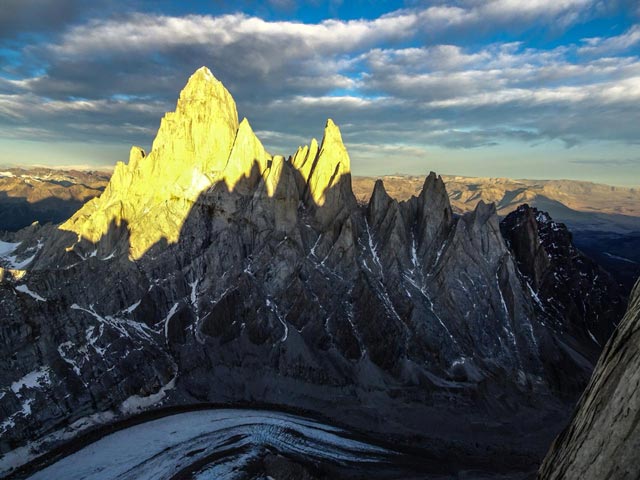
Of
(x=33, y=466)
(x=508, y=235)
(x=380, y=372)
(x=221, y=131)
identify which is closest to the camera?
(x=33, y=466)

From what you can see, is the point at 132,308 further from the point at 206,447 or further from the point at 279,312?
the point at 206,447

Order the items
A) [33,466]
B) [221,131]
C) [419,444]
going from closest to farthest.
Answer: [33,466]
[419,444]
[221,131]

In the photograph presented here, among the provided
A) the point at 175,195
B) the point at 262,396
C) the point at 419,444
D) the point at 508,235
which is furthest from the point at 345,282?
the point at 508,235

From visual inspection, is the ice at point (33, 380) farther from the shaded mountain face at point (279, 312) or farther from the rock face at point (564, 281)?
the rock face at point (564, 281)

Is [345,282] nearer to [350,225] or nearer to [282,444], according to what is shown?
[350,225]

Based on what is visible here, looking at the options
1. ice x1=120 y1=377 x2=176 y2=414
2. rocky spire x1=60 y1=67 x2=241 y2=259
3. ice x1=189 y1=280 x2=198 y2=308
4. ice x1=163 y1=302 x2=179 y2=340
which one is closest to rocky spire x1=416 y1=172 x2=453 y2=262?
rocky spire x1=60 y1=67 x2=241 y2=259

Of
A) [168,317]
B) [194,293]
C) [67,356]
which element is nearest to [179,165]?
[194,293]
